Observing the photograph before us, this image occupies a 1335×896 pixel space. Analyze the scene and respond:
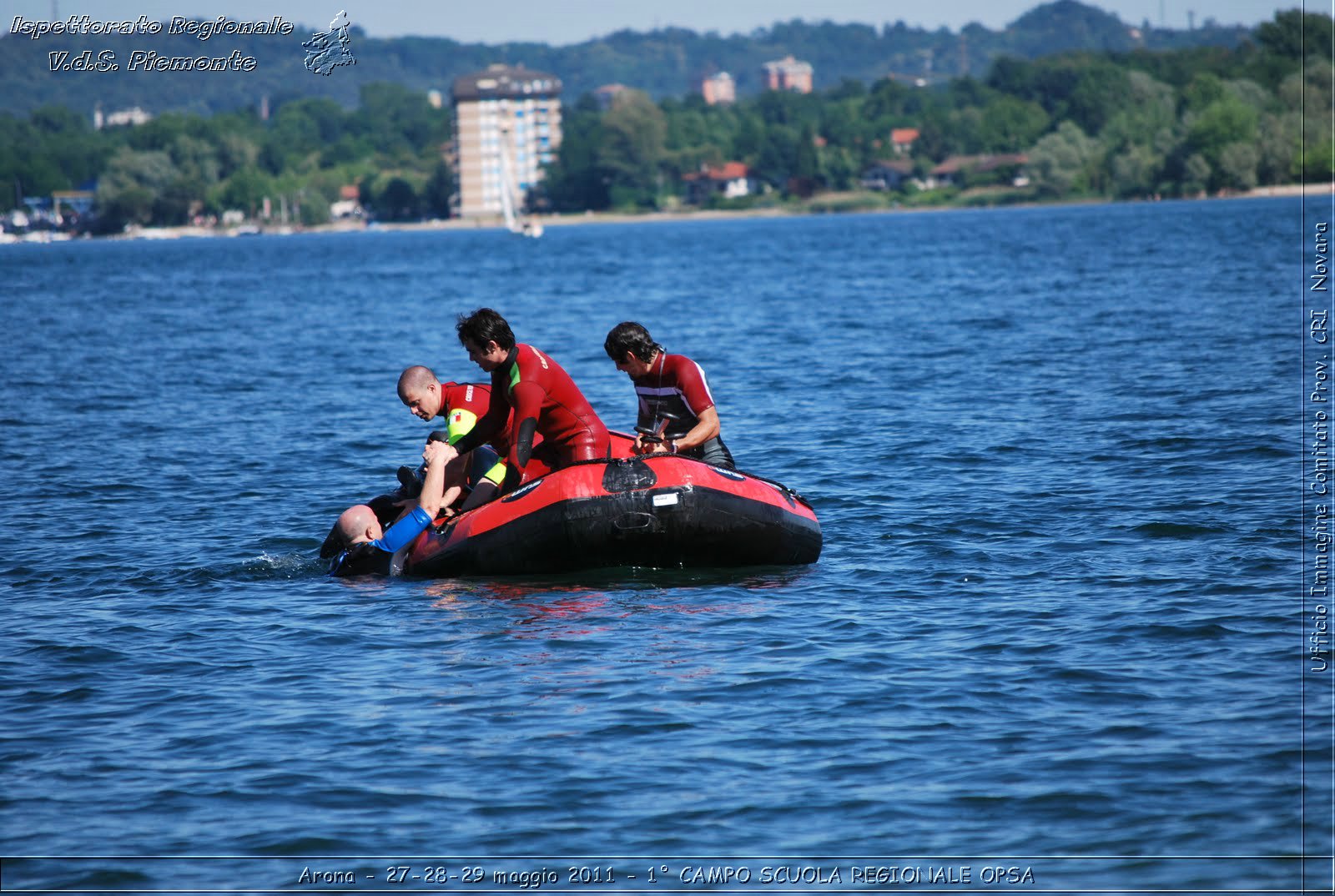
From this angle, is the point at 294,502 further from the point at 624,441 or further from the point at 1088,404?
the point at 1088,404

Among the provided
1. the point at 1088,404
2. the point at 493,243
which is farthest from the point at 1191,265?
the point at 493,243

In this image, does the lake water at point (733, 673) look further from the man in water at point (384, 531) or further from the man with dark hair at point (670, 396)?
the man with dark hair at point (670, 396)

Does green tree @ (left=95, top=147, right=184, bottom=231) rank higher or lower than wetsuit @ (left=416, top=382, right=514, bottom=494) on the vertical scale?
higher

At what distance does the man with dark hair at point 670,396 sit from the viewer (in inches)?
416

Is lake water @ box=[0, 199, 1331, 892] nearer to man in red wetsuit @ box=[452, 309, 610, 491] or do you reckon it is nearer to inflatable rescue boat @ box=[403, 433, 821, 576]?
inflatable rescue boat @ box=[403, 433, 821, 576]

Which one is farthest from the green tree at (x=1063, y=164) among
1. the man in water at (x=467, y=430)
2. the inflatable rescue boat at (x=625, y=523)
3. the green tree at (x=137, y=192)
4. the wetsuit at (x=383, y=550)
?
the wetsuit at (x=383, y=550)

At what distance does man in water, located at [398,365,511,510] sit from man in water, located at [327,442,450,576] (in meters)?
0.14

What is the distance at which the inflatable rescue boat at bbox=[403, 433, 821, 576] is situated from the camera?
10.5m

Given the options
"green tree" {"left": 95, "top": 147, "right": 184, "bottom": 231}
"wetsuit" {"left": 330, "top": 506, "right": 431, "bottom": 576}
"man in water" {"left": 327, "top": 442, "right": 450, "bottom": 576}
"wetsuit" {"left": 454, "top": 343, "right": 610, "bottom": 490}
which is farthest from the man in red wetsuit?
"green tree" {"left": 95, "top": 147, "right": 184, "bottom": 231}

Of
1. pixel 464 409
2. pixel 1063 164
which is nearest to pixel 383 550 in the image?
pixel 464 409

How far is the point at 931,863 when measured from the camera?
6.34 meters

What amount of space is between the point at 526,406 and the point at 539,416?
1.38ft

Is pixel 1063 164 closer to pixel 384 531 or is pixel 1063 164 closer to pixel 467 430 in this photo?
pixel 384 531

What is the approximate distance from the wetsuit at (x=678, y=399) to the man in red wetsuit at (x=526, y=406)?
0.40 metres
